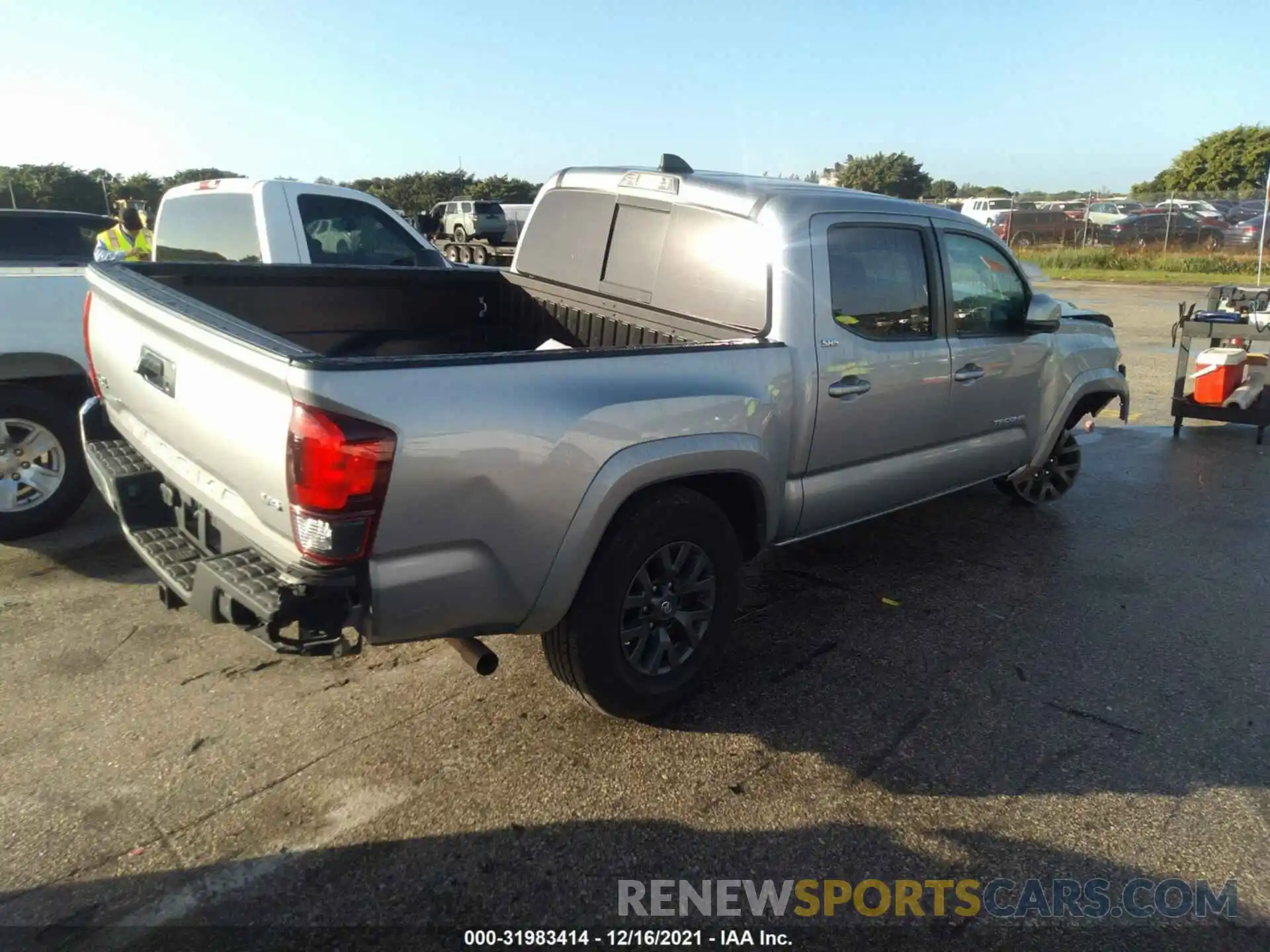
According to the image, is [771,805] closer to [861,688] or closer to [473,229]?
[861,688]

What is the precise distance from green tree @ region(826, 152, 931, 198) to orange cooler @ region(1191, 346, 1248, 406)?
2119 inches

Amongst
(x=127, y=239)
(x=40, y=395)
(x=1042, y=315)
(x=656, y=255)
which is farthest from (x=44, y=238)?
(x=1042, y=315)

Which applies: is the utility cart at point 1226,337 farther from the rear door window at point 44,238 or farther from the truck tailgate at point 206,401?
the rear door window at point 44,238

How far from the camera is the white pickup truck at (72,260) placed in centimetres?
484

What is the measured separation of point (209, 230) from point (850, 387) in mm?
5562

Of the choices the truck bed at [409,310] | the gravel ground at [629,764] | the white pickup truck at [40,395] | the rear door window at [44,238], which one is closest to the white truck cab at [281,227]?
the rear door window at [44,238]

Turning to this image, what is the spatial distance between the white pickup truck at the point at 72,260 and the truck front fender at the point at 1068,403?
451cm

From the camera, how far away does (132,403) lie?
11.3 feet

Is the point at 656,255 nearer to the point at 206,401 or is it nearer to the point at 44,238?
the point at 206,401

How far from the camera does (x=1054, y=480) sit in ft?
20.2

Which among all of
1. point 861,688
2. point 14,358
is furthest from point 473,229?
point 861,688

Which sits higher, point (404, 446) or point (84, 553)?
point (404, 446)

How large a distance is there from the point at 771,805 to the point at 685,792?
0.28 m

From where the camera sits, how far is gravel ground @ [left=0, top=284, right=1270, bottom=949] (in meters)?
2.60
